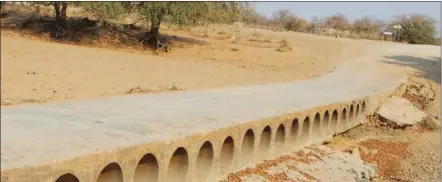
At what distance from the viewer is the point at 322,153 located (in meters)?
15.0

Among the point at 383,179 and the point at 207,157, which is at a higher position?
the point at 207,157

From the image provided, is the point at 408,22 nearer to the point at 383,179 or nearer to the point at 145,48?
the point at 145,48

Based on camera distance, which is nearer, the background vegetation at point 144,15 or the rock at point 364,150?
the rock at point 364,150

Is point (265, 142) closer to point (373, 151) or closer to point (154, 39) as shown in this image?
point (373, 151)

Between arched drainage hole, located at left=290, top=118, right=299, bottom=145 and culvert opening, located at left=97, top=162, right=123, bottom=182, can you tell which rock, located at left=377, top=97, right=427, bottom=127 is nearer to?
arched drainage hole, located at left=290, top=118, right=299, bottom=145

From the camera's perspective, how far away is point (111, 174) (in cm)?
816

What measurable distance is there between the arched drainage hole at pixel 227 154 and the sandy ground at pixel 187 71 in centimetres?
487

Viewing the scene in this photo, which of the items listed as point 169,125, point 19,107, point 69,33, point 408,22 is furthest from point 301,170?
point 408,22

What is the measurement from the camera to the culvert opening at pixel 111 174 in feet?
26.5


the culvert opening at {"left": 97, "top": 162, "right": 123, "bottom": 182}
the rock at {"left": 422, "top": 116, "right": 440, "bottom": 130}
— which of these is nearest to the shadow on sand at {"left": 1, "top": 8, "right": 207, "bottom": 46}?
the rock at {"left": 422, "top": 116, "right": 440, "bottom": 130}

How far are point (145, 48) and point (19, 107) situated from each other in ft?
64.9

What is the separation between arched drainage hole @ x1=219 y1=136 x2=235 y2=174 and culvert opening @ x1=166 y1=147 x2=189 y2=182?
1.62 m

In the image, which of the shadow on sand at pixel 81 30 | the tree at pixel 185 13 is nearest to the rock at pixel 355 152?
the tree at pixel 185 13

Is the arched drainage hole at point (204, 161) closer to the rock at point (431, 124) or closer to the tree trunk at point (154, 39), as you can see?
the rock at point (431, 124)
